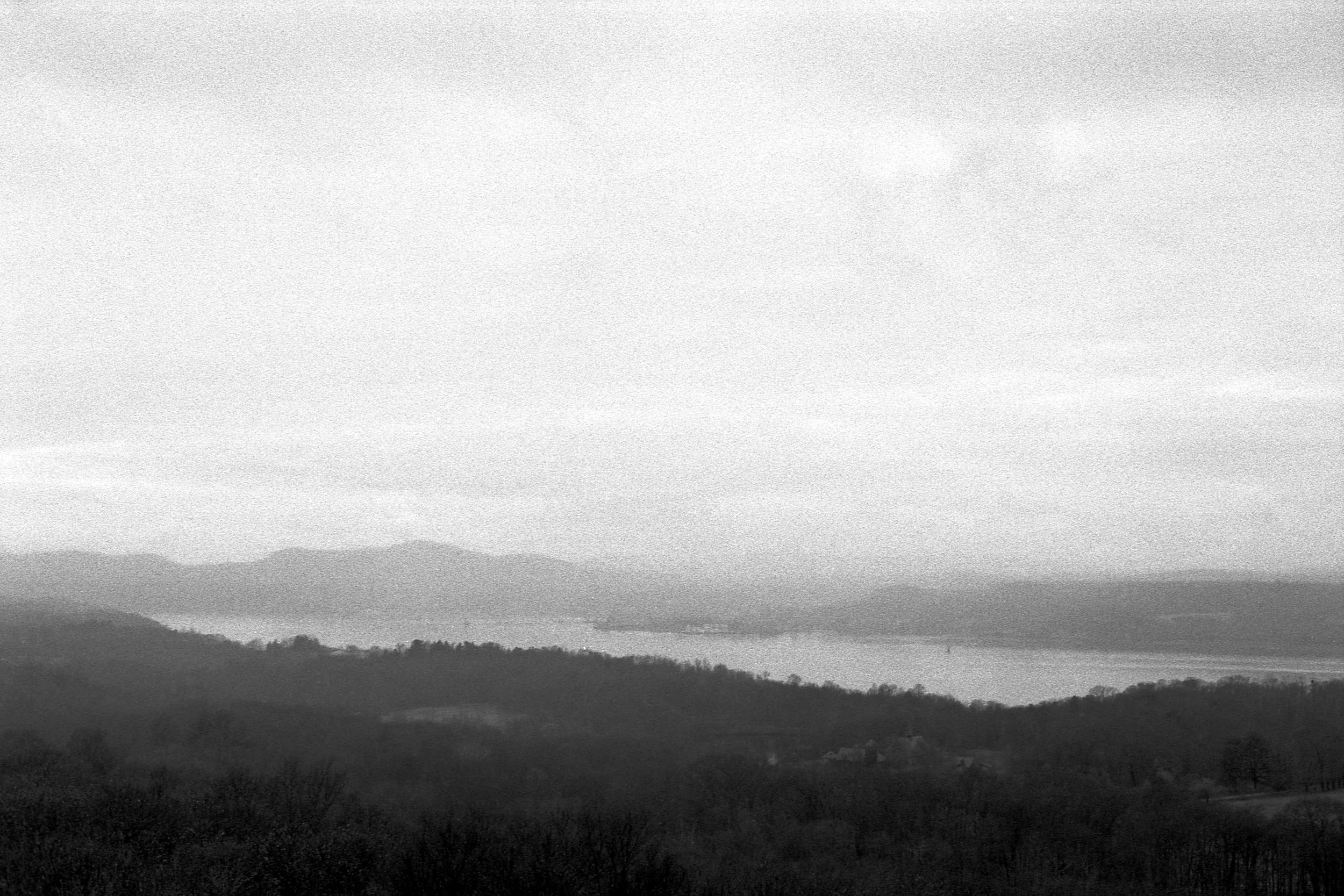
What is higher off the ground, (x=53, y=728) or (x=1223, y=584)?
(x=1223, y=584)

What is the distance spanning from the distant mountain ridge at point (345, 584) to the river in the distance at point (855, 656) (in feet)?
10.2

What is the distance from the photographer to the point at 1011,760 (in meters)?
24.3

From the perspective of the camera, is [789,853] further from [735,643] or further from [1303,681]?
[735,643]

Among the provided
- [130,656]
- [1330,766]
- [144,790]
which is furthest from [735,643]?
[144,790]

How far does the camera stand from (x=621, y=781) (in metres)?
22.3

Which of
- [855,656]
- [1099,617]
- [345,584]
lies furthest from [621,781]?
[345,584]

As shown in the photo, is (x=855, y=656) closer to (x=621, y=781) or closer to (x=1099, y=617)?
(x=1099, y=617)

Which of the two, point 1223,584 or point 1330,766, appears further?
point 1223,584

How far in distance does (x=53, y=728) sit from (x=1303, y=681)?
3170cm

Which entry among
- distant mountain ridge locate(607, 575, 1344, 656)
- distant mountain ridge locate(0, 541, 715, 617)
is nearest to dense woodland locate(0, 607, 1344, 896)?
distant mountain ridge locate(607, 575, 1344, 656)

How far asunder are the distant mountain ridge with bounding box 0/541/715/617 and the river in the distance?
3.10 m

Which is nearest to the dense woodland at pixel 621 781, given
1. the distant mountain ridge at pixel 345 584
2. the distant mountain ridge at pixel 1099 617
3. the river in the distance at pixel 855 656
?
the river in the distance at pixel 855 656

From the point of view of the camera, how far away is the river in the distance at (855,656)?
35531 millimetres

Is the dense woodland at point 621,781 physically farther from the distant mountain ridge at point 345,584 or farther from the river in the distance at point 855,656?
the distant mountain ridge at point 345,584
